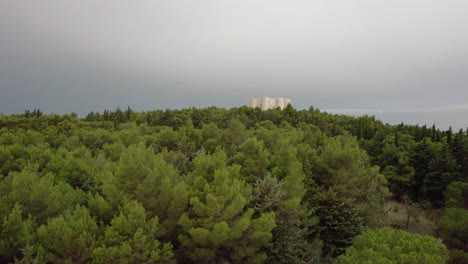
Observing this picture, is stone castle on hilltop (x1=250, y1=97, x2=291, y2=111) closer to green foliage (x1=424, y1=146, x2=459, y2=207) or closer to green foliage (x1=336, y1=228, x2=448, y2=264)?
green foliage (x1=424, y1=146, x2=459, y2=207)

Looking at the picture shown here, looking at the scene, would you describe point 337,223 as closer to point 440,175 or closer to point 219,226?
point 219,226

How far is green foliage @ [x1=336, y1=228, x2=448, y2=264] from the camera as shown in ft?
53.5

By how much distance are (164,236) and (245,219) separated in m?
4.77

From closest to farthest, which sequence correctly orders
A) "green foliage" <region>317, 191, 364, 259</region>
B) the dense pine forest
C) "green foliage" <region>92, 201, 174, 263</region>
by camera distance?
"green foliage" <region>92, 201, 174, 263</region> → the dense pine forest → "green foliage" <region>317, 191, 364, 259</region>

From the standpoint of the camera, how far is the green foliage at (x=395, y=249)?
1630 cm

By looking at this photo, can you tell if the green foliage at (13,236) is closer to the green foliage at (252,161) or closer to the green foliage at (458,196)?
the green foliage at (252,161)

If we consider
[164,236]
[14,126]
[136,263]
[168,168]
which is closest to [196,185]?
[168,168]

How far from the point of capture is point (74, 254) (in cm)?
1554

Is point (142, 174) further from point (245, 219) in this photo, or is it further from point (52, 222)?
point (245, 219)

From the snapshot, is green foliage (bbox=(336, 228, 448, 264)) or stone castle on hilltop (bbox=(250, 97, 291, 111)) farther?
stone castle on hilltop (bbox=(250, 97, 291, 111))

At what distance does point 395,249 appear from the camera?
1712 centimetres

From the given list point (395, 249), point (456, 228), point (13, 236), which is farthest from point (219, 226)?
point (456, 228)

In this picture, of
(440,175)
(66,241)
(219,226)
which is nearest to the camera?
(66,241)

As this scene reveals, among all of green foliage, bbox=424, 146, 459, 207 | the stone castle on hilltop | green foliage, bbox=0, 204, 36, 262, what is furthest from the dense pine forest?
the stone castle on hilltop
